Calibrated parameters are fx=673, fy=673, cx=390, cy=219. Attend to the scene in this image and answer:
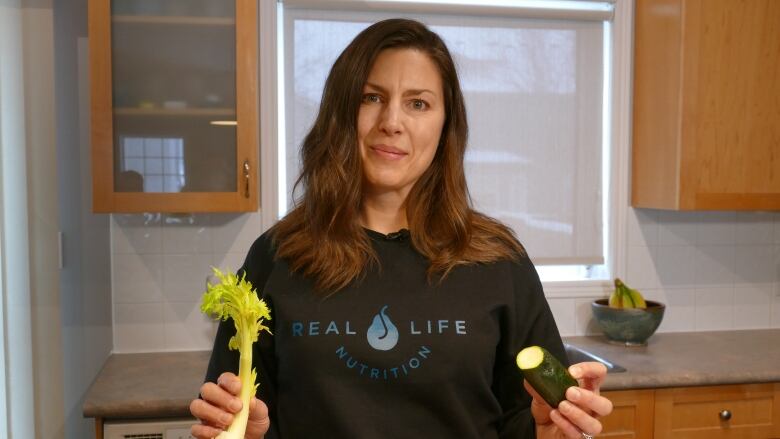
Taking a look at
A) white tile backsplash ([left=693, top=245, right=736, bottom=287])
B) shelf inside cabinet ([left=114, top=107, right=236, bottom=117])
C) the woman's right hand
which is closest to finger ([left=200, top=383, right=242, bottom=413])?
the woman's right hand

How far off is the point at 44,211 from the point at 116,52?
2.12 ft

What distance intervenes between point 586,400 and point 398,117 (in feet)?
1.99

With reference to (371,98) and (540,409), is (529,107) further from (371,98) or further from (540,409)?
(540,409)

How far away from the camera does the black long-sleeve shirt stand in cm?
122

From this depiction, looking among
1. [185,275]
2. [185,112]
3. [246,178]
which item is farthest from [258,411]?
[185,275]

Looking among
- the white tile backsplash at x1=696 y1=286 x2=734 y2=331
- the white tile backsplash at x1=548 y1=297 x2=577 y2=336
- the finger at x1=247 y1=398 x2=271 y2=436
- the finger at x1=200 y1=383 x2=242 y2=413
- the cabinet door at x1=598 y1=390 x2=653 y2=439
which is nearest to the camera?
the finger at x1=200 y1=383 x2=242 y2=413

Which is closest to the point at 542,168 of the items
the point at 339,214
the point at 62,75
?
the point at 339,214

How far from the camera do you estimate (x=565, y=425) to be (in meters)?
1.04

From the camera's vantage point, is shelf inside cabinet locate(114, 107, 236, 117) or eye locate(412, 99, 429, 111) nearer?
eye locate(412, 99, 429, 111)

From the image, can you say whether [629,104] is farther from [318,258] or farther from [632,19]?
[318,258]

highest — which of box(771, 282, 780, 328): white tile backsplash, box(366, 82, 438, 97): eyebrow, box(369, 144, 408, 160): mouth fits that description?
box(366, 82, 438, 97): eyebrow

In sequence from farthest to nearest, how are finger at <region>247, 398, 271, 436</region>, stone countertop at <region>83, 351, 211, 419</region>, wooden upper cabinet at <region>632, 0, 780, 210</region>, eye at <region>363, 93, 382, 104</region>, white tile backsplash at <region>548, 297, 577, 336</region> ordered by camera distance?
white tile backsplash at <region>548, 297, 577, 336</region>, wooden upper cabinet at <region>632, 0, 780, 210</region>, stone countertop at <region>83, 351, 211, 419</region>, eye at <region>363, 93, 382, 104</region>, finger at <region>247, 398, 271, 436</region>

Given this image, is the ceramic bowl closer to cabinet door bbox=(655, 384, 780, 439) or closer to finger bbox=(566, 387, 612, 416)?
cabinet door bbox=(655, 384, 780, 439)

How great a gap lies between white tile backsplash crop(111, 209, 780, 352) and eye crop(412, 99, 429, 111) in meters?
1.24
